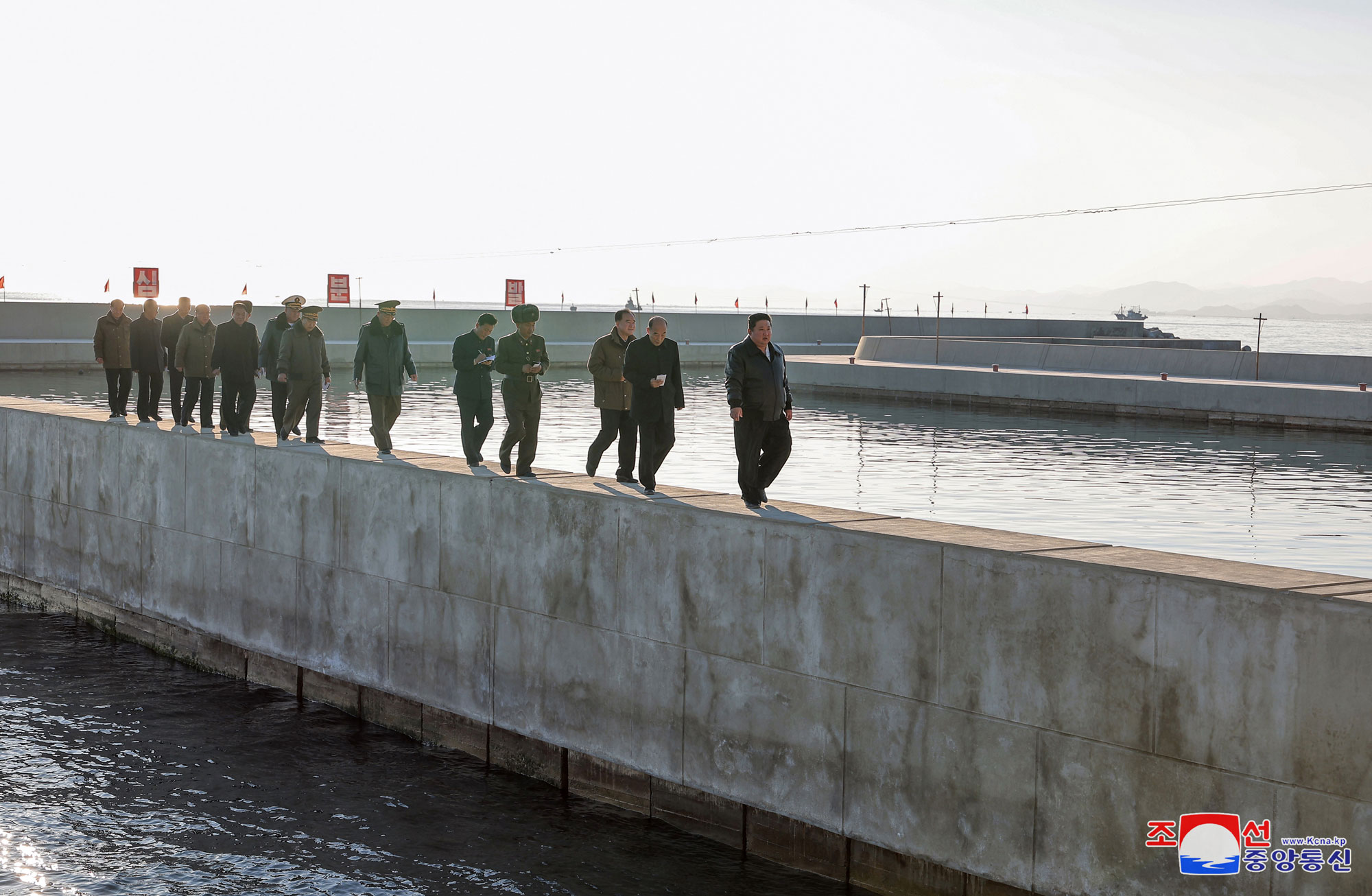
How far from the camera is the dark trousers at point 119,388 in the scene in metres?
18.4

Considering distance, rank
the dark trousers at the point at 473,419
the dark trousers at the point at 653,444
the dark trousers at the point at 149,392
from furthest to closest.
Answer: the dark trousers at the point at 149,392, the dark trousers at the point at 473,419, the dark trousers at the point at 653,444

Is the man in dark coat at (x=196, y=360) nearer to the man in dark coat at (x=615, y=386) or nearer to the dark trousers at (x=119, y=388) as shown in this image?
the dark trousers at (x=119, y=388)

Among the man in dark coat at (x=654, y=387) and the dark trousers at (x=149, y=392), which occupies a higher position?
the man in dark coat at (x=654, y=387)

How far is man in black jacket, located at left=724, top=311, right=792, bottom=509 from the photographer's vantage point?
11.2 meters

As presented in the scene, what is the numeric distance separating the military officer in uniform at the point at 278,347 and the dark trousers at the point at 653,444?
202 inches

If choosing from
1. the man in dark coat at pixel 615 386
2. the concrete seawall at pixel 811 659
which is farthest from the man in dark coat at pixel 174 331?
the man in dark coat at pixel 615 386

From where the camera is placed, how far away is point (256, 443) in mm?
14039

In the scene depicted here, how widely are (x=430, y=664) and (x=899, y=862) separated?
4715 millimetres

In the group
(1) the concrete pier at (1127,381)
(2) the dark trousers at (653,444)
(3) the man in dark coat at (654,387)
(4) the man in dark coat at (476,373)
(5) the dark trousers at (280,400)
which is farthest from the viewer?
(1) the concrete pier at (1127,381)

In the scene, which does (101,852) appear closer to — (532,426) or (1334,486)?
(532,426)

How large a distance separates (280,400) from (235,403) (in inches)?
38.8

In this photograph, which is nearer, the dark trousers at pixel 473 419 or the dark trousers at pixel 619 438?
the dark trousers at pixel 619 438

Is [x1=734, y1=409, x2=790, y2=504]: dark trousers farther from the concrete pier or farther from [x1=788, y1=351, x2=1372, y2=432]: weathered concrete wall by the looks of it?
[x1=788, y1=351, x2=1372, y2=432]: weathered concrete wall

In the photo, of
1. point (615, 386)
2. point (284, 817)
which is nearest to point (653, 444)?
point (615, 386)
